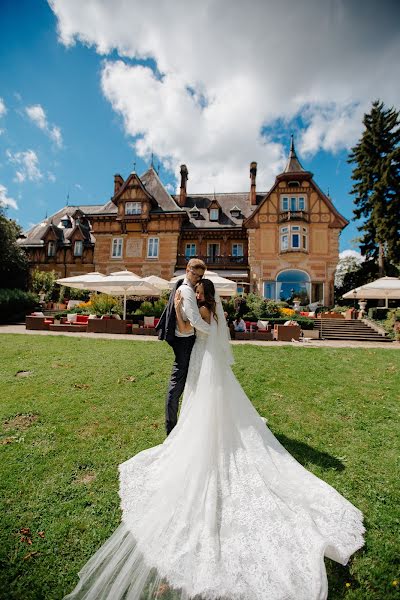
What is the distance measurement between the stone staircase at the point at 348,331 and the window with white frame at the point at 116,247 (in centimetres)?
1830

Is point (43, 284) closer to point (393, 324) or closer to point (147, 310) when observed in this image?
point (147, 310)

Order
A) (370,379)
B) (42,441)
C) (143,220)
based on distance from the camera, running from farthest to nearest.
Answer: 1. (143,220)
2. (370,379)
3. (42,441)

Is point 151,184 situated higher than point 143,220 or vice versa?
point 151,184

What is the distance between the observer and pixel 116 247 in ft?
92.0

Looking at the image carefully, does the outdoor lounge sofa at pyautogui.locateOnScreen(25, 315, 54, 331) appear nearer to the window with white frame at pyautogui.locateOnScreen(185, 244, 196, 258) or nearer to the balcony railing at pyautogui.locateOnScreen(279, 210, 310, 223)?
the window with white frame at pyautogui.locateOnScreen(185, 244, 196, 258)

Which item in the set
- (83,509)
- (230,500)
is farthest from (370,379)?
(83,509)

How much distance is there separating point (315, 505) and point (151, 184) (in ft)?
99.1

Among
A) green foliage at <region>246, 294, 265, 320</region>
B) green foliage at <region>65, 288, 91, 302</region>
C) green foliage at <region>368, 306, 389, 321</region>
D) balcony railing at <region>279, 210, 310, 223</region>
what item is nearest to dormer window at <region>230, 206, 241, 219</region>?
balcony railing at <region>279, 210, 310, 223</region>

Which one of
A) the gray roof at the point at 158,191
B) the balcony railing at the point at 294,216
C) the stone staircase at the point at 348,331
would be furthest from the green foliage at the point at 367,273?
the gray roof at the point at 158,191

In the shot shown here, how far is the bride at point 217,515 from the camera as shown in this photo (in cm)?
192

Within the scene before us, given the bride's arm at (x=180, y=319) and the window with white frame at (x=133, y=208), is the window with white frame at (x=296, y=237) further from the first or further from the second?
the bride's arm at (x=180, y=319)

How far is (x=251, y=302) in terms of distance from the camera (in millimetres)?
18719

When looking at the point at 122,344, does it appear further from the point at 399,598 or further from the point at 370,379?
the point at 399,598

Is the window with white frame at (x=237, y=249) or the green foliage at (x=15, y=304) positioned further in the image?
the window with white frame at (x=237, y=249)
